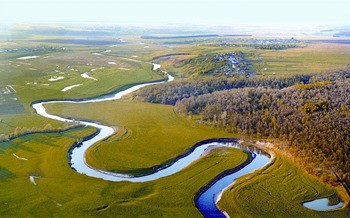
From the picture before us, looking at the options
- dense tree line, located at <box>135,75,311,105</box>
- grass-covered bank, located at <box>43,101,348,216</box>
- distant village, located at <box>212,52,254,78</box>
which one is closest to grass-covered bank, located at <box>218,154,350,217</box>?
grass-covered bank, located at <box>43,101,348,216</box>

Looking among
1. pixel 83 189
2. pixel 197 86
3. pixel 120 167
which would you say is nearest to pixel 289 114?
pixel 197 86

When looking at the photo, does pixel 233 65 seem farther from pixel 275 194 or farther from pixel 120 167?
pixel 275 194

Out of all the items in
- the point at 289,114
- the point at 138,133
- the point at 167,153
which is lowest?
the point at 167,153

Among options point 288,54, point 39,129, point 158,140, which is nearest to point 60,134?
point 39,129

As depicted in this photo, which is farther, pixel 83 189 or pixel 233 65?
pixel 233 65

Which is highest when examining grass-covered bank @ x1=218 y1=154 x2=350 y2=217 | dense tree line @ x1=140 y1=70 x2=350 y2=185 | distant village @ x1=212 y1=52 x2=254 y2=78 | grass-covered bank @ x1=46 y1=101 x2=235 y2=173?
distant village @ x1=212 y1=52 x2=254 y2=78

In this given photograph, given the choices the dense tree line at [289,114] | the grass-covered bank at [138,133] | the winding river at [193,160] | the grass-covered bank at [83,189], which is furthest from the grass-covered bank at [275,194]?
the grass-covered bank at [138,133]

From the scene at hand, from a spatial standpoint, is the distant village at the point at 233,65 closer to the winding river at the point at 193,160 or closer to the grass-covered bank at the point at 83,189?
the winding river at the point at 193,160

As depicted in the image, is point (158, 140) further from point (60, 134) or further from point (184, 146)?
point (60, 134)

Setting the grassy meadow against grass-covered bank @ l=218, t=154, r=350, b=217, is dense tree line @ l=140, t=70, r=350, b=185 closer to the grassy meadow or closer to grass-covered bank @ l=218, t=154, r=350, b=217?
grass-covered bank @ l=218, t=154, r=350, b=217
